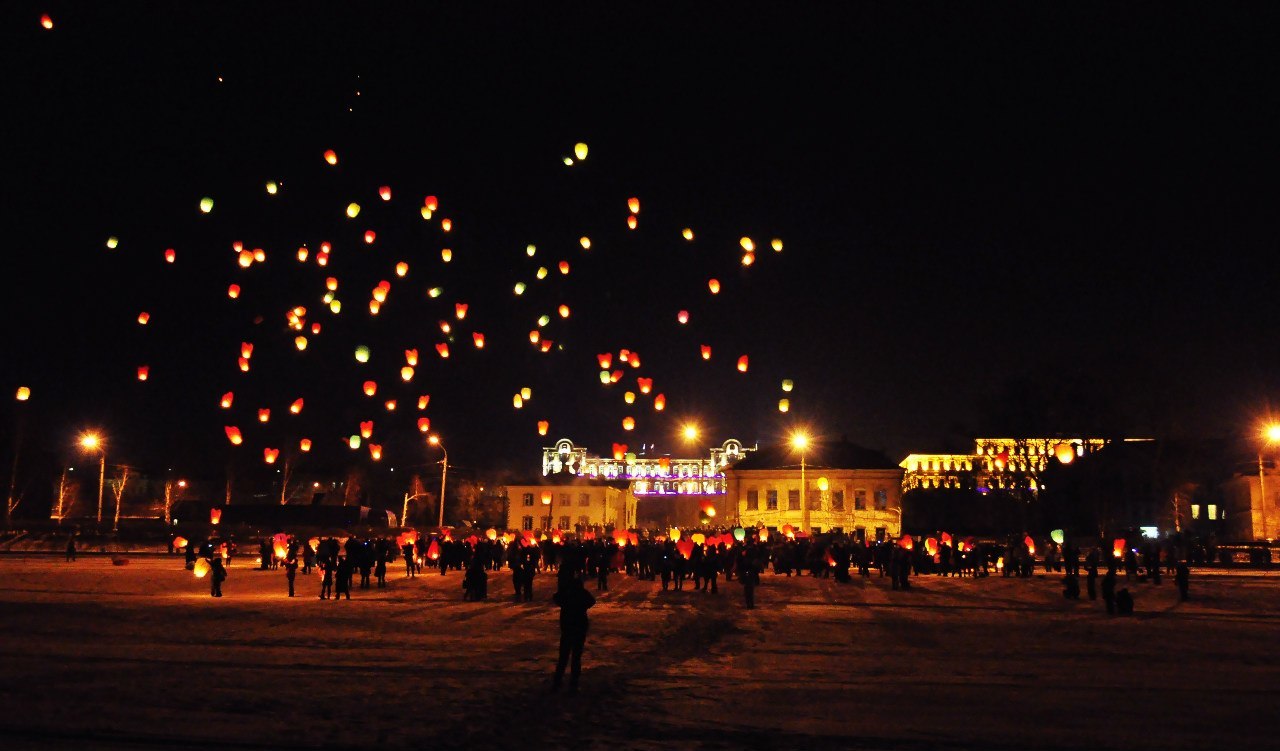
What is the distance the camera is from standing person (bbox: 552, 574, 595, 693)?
10211mm

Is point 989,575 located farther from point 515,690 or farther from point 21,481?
point 21,481

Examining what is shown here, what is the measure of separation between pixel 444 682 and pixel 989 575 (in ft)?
100.0

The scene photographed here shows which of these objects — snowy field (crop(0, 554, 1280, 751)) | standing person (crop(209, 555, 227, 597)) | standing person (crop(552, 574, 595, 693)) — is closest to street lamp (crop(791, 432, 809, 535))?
snowy field (crop(0, 554, 1280, 751))

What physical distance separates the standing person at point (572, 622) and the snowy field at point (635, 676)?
344mm

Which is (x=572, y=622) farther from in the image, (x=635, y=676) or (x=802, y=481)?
(x=802, y=481)

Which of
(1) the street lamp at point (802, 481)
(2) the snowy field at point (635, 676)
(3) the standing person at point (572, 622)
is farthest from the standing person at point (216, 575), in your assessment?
(1) the street lamp at point (802, 481)

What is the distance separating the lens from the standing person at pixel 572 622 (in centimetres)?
1021

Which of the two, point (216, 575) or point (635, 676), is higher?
point (216, 575)

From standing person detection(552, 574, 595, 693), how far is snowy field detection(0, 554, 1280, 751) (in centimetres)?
34

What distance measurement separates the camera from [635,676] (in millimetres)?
11453

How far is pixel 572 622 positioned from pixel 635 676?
62.9 inches

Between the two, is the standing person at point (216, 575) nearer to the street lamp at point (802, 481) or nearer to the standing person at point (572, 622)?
the standing person at point (572, 622)

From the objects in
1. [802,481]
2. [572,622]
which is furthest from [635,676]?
[802,481]

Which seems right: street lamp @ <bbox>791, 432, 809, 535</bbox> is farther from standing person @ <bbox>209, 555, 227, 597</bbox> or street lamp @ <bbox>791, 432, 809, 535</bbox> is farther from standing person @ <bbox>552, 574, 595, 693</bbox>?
standing person @ <bbox>552, 574, 595, 693</bbox>
